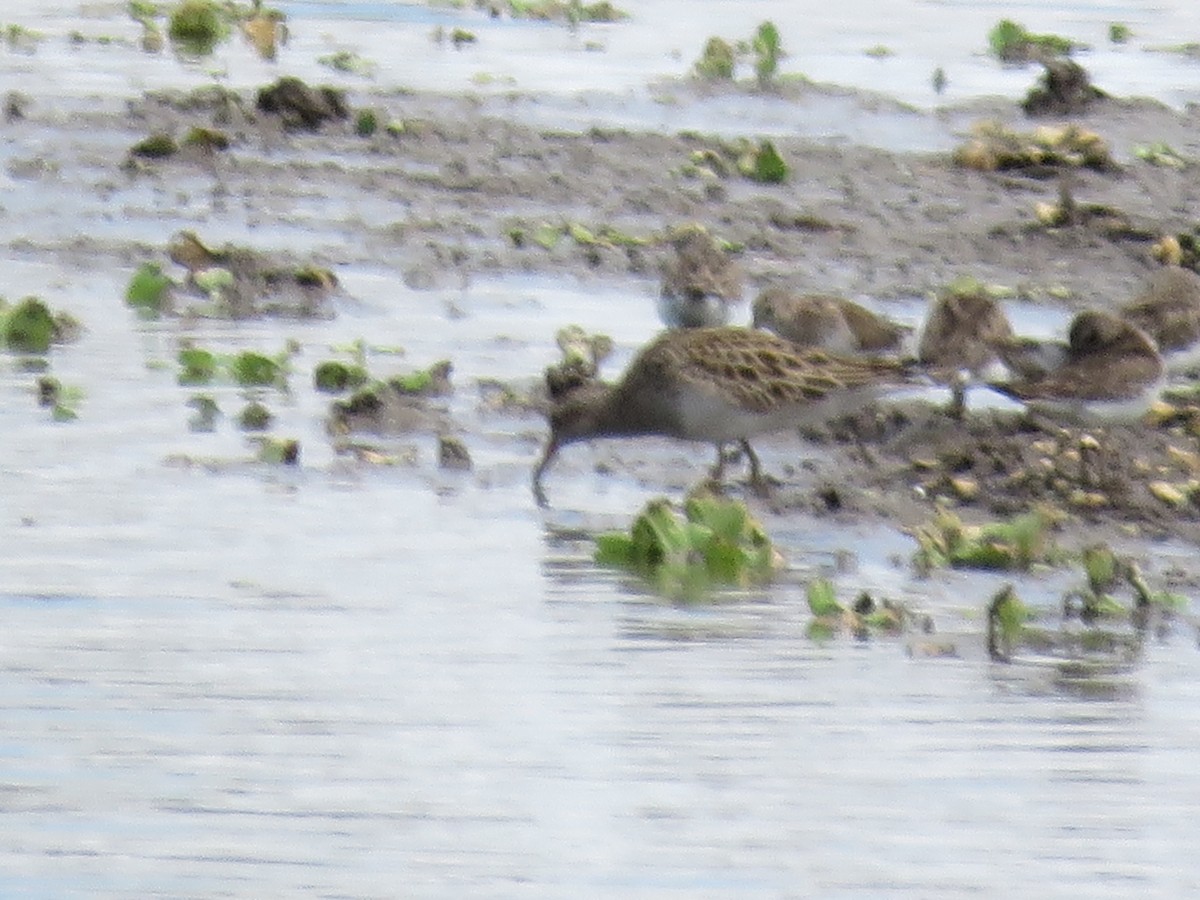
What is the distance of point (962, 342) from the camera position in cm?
1215

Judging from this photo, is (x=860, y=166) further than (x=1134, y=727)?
Yes

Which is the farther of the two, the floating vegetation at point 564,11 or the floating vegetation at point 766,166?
the floating vegetation at point 564,11

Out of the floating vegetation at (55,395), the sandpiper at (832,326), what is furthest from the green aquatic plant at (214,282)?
the sandpiper at (832,326)

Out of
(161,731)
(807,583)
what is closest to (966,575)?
(807,583)

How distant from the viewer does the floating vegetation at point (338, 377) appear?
12.4m

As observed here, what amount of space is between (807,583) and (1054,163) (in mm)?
8881

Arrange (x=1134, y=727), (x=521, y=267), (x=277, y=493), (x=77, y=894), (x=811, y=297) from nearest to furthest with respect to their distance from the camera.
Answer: (x=77, y=894) → (x=1134, y=727) → (x=277, y=493) → (x=811, y=297) → (x=521, y=267)

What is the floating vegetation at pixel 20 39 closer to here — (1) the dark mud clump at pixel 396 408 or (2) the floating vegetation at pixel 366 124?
(2) the floating vegetation at pixel 366 124

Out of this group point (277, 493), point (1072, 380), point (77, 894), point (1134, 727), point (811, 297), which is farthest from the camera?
point (811, 297)

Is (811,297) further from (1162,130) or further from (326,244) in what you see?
(1162,130)

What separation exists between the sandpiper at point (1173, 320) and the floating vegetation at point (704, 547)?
130 inches

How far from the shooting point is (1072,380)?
1164 cm

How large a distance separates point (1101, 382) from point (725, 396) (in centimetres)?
143

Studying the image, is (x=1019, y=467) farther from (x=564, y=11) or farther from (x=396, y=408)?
(x=564, y=11)
